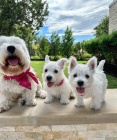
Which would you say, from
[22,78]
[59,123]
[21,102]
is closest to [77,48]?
[21,102]

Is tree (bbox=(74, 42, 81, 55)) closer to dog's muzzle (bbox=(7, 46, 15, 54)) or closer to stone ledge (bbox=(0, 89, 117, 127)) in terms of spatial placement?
stone ledge (bbox=(0, 89, 117, 127))

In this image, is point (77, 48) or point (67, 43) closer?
point (67, 43)

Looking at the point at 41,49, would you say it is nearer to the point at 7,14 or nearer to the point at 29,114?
the point at 7,14

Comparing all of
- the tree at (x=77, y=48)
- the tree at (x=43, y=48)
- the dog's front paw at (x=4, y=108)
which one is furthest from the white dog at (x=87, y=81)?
the tree at (x=77, y=48)

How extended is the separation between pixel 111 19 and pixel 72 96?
11.6 m

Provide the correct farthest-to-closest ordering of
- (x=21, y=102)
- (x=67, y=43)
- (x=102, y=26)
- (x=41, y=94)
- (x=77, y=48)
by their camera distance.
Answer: (x=102, y=26) < (x=77, y=48) < (x=67, y=43) < (x=41, y=94) < (x=21, y=102)

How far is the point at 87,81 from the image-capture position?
212cm

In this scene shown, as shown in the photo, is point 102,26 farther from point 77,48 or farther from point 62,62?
point 62,62

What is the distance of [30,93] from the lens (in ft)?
8.07

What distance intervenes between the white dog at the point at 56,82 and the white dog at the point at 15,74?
0.16 meters

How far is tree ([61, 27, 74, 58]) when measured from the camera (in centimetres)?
2111

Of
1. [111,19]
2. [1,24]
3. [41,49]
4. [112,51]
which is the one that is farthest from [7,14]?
[112,51]

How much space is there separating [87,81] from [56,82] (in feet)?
1.26

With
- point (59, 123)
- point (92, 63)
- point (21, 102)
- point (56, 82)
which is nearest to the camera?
point (92, 63)
